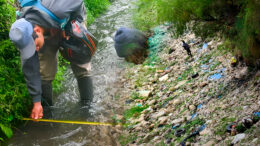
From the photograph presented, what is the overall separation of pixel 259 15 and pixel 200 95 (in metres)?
1.39

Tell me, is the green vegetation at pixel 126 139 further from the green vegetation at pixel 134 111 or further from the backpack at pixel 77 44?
the backpack at pixel 77 44

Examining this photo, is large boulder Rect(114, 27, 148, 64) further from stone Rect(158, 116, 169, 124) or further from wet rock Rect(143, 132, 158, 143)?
wet rock Rect(143, 132, 158, 143)

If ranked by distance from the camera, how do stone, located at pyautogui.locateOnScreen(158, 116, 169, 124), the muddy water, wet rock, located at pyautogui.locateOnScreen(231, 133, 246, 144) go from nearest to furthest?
wet rock, located at pyautogui.locateOnScreen(231, 133, 246, 144)
stone, located at pyautogui.locateOnScreen(158, 116, 169, 124)
the muddy water

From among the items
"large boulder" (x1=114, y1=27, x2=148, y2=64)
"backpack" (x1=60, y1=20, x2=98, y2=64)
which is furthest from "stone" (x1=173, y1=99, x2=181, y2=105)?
"large boulder" (x1=114, y1=27, x2=148, y2=64)

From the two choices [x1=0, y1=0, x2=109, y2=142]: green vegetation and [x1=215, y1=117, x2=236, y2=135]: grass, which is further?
[x1=0, y1=0, x2=109, y2=142]: green vegetation

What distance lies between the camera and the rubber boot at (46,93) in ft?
12.0

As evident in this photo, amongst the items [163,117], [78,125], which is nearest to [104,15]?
[78,125]

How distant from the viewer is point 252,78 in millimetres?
2516

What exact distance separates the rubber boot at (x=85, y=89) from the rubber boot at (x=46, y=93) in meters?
0.43

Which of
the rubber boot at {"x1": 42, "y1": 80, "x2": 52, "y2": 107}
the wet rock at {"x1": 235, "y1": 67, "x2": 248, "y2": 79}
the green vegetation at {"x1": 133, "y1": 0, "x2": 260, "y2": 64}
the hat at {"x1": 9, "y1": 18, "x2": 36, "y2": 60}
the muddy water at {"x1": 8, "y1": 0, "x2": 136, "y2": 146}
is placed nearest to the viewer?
the green vegetation at {"x1": 133, "y1": 0, "x2": 260, "y2": 64}

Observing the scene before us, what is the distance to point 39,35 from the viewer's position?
9.47 feet

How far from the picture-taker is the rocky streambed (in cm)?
212

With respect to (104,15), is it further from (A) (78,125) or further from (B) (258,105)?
(B) (258,105)

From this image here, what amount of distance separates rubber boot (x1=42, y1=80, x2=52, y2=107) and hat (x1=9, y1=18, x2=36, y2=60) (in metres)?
1.03
